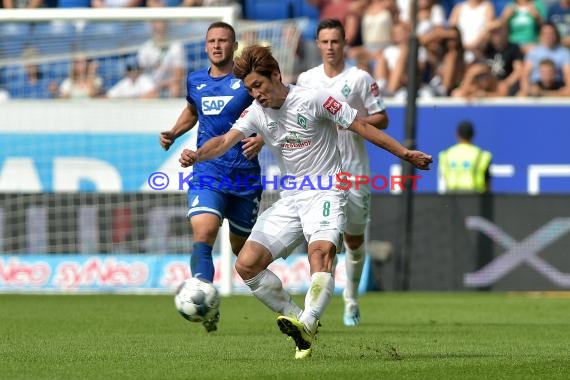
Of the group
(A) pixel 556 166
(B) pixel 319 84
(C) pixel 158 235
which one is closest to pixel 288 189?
(B) pixel 319 84

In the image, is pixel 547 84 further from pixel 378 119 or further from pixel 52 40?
pixel 378 119

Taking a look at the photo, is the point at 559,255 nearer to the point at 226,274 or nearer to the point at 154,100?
the point at 226,274

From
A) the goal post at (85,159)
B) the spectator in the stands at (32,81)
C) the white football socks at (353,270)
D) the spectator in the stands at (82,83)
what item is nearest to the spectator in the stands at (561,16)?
the goal post at (85,159)

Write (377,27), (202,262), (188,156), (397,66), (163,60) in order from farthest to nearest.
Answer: (377,27) < (397,66) < (163,60) < (202,262) < (188,156)

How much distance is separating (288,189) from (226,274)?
7642 mm

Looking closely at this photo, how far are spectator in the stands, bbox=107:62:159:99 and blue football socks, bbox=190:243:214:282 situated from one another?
26.6 feet

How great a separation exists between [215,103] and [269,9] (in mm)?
12823

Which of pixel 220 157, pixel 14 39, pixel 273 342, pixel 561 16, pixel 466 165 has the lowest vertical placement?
pixel 273 342

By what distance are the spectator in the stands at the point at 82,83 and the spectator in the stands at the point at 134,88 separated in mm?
242

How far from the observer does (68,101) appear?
60.6 feet

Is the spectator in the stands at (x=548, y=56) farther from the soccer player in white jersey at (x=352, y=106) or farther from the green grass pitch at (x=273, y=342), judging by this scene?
the soccer player in white jersey at (x=352, y=106)

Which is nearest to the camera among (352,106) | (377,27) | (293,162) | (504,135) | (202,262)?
(293,162)

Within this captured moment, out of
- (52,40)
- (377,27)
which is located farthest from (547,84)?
(52,40)

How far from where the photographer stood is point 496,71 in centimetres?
2130
